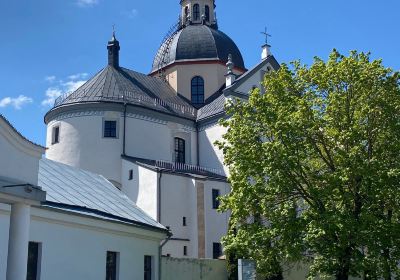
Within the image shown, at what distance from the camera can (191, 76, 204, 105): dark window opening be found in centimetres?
4191

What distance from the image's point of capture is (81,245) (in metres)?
18.2

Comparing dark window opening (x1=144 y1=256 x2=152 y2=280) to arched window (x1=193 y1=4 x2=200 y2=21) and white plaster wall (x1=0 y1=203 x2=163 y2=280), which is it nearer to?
white plaster wall (x1=0 y1=203 x2=163 y2=280)

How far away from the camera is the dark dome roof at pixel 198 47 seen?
4247cm

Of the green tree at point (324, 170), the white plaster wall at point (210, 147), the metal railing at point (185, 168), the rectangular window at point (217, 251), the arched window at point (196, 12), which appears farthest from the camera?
the arched window at point (196, 12)

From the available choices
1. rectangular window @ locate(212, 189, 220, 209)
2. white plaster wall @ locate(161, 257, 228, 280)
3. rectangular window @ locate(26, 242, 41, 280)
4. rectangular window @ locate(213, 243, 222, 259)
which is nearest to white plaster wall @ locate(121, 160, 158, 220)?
rectangular window @ locate(212, 189, 220, 209)

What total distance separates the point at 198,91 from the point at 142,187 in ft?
39.8

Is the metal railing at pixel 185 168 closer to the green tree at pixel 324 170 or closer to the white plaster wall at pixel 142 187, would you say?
the white plaster wall at pixel 142 187

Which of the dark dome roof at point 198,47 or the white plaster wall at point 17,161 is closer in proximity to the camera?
the white plaster wall at point 17,161

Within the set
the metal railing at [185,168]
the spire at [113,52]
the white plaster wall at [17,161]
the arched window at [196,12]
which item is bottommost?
the white plaster wall at [17,161]

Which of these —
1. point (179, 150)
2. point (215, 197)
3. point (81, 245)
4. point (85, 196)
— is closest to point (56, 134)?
point (179, 150)

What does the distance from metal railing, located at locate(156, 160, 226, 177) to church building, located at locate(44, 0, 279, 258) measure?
0.09 m

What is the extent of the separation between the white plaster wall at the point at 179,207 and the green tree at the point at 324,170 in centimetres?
1166

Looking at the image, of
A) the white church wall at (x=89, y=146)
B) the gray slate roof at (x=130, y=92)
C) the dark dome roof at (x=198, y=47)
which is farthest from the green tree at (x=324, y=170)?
the dark dome roof at (x=198, y=47)

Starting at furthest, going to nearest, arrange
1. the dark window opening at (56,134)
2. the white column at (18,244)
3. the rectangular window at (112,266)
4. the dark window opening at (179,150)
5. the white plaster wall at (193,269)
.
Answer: the dark window opening at (179,150)
the dark window opening at (56,134)
the white plaster wall at (193,269)
the rectangular window at (112,266)
the white column at (18,244)
